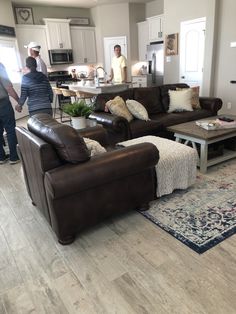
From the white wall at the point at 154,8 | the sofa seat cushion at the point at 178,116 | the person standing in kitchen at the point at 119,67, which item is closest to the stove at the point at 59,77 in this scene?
the person standing in kitchen at the point at 119,67

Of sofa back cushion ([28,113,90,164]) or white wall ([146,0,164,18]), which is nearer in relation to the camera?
sofa back cushion ([28,113,90,164])

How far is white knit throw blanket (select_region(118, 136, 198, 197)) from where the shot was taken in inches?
96.0

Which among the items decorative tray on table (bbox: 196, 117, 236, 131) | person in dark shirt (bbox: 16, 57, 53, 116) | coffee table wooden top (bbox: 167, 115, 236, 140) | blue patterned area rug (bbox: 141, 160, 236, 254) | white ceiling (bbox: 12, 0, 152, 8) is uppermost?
white ceiling (bbox: 12, 0, 152, 8)

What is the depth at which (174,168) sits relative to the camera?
2496 millimetres

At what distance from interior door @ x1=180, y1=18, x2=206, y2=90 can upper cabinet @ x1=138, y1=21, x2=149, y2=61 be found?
6.68 ft

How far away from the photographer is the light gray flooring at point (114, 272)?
1.48 meters

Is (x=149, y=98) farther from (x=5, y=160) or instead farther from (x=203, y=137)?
(x=5, y=160)

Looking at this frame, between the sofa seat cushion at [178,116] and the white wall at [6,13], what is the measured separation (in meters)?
4.91

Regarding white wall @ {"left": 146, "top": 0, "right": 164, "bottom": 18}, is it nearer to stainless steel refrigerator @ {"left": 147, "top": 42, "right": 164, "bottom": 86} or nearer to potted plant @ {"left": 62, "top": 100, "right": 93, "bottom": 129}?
stainless steel refrigerator @ {"left": 147, "top": 42, "right": 164, "bottom": 86}

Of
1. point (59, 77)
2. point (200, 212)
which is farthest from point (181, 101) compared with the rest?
point (59, 77)

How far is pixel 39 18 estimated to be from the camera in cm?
755

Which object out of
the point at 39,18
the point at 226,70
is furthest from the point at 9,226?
the point at 39,18

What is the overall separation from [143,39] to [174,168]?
6549mm

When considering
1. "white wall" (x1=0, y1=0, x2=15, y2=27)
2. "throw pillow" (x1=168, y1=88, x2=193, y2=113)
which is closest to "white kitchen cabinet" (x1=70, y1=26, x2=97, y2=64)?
"white wall" (x1=0, y1=0, x2=15, y2=27)
